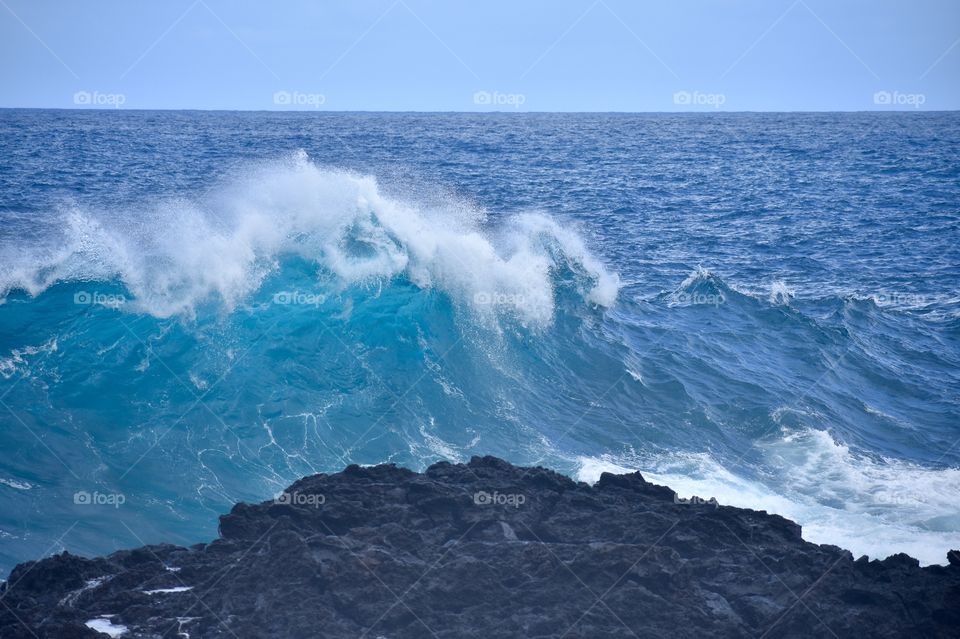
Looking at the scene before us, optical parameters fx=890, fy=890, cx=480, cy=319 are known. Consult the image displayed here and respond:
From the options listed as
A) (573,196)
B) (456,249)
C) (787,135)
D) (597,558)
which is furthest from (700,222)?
(787,135)

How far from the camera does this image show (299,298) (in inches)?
689

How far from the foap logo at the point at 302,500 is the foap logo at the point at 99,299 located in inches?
335

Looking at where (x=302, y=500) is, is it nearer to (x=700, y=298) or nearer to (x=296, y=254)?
(x=296, y=254)

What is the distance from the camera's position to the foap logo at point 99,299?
1644 centimetres

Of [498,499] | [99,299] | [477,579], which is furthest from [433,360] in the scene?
[477,579]

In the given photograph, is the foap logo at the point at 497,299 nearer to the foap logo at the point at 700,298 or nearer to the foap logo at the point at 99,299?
the foap logo at the point at 700,298

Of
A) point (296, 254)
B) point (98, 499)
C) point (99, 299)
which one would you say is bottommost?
point (98, 499)

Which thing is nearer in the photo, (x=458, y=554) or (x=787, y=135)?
(x=458, y=554)

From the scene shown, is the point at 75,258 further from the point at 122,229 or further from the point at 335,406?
the point at 335,406

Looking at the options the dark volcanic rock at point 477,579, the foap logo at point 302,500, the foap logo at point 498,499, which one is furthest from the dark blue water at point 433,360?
the foap logo at point 498,499

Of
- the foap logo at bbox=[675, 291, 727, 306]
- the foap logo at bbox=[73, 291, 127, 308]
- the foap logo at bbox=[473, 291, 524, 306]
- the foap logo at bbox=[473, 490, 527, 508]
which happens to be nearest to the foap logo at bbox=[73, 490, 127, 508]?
the foap logo at bbox=[473, 490, 527, 508]

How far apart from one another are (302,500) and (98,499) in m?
3.91

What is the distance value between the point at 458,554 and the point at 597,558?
131 centimetres

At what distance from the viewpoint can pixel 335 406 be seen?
14727mm
